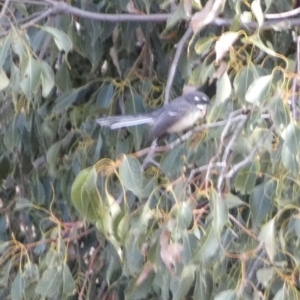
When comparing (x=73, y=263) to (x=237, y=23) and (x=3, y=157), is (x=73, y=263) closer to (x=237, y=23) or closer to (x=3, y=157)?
(x=3, y=157)

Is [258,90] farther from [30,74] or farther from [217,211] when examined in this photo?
[30,74]

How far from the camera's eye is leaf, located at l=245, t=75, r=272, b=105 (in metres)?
1.24

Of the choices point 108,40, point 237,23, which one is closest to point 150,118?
point 108,40

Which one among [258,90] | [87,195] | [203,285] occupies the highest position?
[258,90]

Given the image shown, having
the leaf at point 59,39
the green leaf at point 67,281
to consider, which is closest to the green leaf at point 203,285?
the green leaf at point 67,281

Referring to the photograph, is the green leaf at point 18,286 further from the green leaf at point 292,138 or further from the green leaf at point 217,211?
the green leaf at point 292,138

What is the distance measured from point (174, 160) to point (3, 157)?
75cm

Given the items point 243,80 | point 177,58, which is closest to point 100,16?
point 177,58

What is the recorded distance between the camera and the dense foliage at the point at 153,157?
1.30 metres

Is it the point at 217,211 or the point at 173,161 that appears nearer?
the point at 217,211

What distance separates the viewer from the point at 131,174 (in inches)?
51.3

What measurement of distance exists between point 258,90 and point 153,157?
22.4 inches

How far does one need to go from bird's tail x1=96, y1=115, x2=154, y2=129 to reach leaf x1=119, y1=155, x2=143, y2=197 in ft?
1.99

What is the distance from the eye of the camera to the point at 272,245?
1.27m
